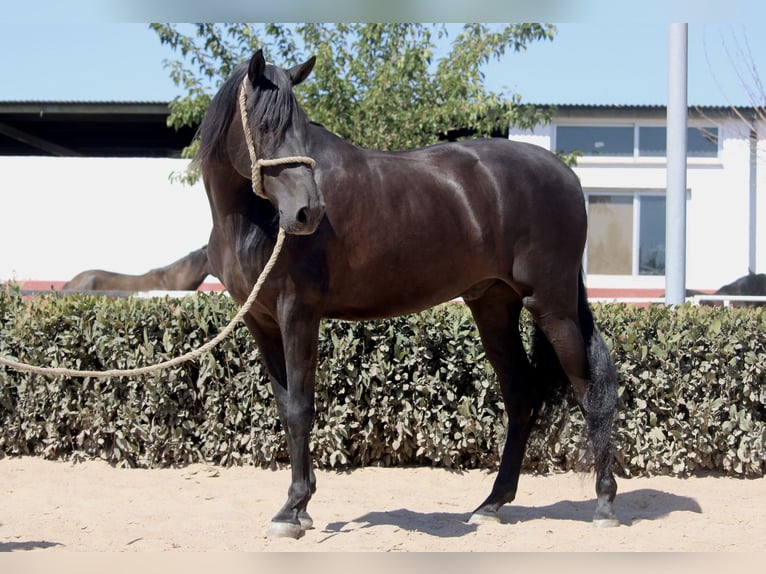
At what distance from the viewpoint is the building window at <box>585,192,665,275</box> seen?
48.2ft

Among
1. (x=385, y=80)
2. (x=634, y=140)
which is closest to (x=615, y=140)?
(x=634, y=140)

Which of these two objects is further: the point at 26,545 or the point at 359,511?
the point at 359,511

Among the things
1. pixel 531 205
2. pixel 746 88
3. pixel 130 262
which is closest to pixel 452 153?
pixel 531 205

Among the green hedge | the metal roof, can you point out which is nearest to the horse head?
the green hedge

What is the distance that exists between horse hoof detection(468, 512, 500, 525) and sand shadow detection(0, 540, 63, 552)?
2.09 metres

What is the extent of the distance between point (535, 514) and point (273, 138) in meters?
2.65

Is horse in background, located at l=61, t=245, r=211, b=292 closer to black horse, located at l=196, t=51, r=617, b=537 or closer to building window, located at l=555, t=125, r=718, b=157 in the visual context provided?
black horse, located at l=196, t=51, r=617, b=537

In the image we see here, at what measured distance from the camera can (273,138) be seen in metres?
3.58

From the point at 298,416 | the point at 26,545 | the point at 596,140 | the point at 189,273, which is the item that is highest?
the point at 596,140

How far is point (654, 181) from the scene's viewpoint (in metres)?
14.6

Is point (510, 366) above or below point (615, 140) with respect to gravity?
below

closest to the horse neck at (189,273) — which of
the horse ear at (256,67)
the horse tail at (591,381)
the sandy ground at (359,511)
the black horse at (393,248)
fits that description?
the sandy ground at (359,511)

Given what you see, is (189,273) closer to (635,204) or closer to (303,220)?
(303,220)

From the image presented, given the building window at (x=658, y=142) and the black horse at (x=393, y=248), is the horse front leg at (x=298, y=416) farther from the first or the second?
the building window at (x=658, y=142)
